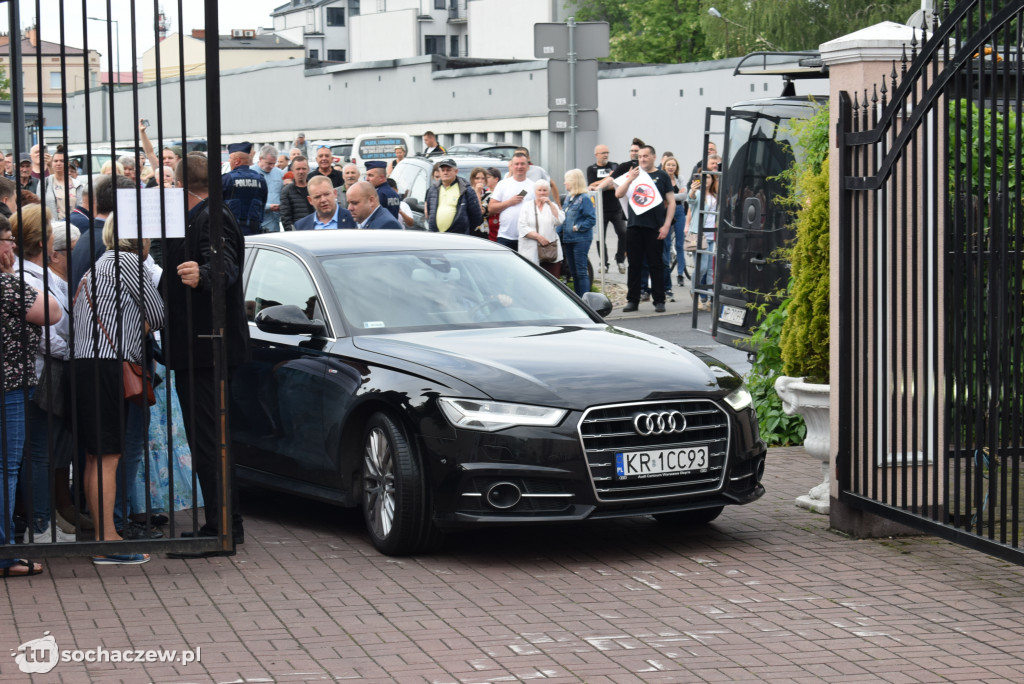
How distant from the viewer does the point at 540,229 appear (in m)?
16.0

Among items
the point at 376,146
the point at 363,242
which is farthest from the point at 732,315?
the point at 376,146

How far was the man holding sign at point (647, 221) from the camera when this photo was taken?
17922 mm

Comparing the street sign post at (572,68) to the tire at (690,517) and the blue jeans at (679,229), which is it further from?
the tire at (690,517)

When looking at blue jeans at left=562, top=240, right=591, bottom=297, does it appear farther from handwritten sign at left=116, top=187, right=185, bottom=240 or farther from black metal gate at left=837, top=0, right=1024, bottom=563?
handwritten sign at left=116, top=187, right=185, bottom=240

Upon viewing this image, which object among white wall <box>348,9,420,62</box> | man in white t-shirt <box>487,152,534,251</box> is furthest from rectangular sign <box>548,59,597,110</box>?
white wall <box>348,9,420,62</box>

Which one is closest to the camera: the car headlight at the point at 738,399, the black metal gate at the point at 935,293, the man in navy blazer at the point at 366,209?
the black metal gate at the point at 935,293

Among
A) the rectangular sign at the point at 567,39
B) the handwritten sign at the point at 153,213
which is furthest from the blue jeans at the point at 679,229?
the handwritten sign at the point at 153,213

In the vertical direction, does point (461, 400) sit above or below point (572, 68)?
below

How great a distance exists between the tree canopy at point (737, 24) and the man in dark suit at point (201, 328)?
77.4 feet

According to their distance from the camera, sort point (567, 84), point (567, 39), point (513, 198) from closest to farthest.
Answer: point (513, 198) → point (567, 39) → point (567, 84)

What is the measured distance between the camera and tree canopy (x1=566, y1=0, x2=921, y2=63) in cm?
4638

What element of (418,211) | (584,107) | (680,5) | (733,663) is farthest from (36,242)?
(680,5)

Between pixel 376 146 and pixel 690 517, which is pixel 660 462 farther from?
pixel 376 146

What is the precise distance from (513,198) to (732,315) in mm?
3131
